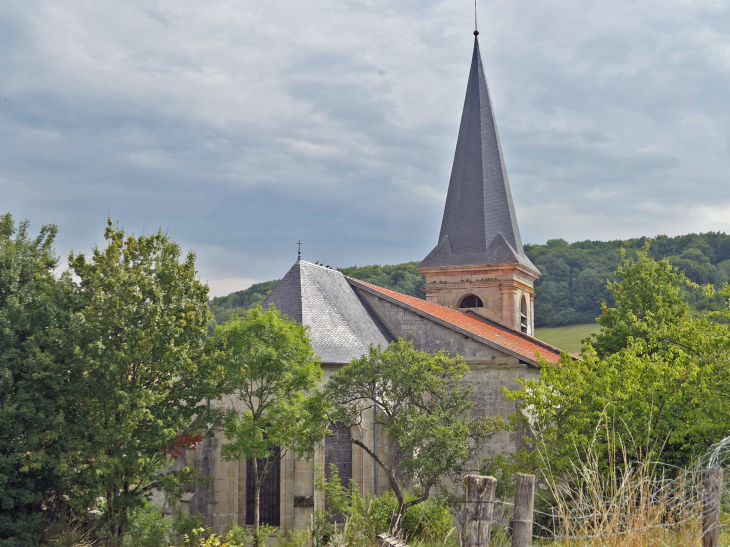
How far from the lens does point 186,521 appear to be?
45.3 ft

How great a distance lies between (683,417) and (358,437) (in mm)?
7559

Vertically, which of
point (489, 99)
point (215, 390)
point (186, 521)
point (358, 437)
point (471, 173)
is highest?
point (489, 99)

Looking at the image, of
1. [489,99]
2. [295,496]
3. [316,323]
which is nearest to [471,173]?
[489,99]

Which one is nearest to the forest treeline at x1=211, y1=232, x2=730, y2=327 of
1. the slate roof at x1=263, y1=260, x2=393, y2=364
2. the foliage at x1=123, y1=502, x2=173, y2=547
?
the slate roof at x1=263, y1=260, x2=393, y2=364

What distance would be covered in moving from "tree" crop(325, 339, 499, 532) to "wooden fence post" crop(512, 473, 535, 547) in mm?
7423

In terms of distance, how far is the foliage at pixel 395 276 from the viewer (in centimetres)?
5228

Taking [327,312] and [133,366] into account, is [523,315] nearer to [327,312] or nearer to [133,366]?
[327,312]

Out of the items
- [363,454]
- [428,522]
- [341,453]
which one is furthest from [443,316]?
[428,522]

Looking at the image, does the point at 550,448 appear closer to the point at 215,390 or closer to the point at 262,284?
the point at 215,390

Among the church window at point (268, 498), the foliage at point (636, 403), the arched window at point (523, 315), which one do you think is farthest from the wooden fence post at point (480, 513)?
the arched window at point (523, 315)

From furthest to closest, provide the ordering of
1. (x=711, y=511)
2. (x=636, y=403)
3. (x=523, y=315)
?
(x=523, y=315) → (x=636, y=403) → (x=711, y=511)

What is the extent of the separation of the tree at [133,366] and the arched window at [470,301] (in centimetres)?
1679

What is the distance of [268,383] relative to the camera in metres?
14.4

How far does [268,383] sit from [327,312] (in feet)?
16.5
